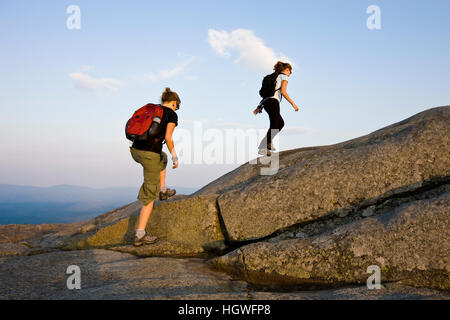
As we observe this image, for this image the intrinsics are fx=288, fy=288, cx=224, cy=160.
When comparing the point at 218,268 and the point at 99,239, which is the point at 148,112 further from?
the point at 99,239

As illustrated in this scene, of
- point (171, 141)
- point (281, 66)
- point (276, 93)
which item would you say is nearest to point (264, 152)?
point (276, 93)

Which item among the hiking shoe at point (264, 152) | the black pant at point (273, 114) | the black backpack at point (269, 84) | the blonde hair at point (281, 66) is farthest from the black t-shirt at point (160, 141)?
the blonde hair at point (281, 66)

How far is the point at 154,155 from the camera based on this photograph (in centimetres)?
883

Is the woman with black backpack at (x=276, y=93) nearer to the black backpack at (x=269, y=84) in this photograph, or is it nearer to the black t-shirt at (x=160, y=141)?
the black backpack at (x=269, y=84)

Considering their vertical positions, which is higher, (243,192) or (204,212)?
(243,192)

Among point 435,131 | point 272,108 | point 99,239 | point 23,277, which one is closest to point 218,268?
point 23,277

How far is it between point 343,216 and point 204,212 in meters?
4.54

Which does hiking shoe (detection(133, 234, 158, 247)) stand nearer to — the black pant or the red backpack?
the red backpack

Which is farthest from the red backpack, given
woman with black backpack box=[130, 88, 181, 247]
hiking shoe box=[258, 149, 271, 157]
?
hiking shoe box=[258, 149, 271, 157]

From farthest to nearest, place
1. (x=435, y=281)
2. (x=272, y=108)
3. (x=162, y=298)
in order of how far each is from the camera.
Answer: (x=272, y=108), (x=435, y=281), (x=162, y=298)

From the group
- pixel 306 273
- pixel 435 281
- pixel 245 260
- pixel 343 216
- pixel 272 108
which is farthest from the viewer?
pixel 272 108

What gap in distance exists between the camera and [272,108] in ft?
38.6

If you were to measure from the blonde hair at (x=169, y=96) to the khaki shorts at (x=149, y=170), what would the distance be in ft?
5.67

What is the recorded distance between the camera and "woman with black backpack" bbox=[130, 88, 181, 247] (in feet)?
28.2
